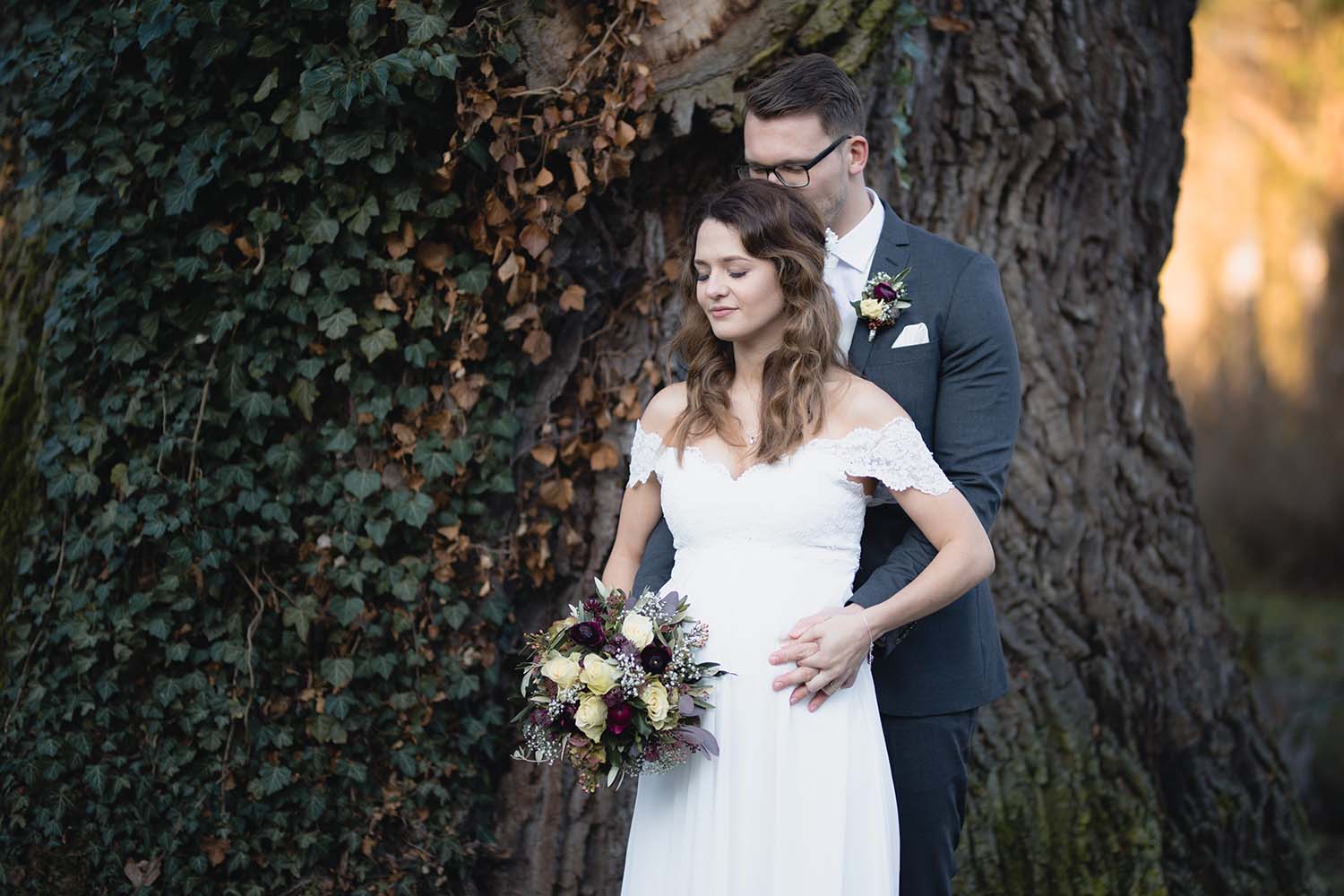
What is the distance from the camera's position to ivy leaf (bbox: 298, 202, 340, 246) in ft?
11.8

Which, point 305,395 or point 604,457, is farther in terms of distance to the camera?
point 604,457

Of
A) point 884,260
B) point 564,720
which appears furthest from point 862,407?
point 564,720

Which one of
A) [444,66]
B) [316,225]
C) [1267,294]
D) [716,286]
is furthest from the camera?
[1267,294]

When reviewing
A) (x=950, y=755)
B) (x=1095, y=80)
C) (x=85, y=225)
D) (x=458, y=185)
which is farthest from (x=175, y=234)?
(x=1095, y=80)

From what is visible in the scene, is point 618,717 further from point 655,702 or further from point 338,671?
point 338,671

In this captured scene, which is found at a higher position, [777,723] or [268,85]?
[268,85]

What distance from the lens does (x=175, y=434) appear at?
3645mm

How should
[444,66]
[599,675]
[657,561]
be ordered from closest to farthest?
[599,675] < [657,561] < [444,66]

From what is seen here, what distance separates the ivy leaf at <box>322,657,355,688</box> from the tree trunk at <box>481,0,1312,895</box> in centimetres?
65

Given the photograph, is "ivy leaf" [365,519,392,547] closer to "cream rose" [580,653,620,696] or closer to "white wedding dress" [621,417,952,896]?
"white wedding dress" [621,417,952,896]

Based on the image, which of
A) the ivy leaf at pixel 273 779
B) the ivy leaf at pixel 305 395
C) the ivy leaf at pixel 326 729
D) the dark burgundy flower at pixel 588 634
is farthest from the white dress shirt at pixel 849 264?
the ivy leaf at pixel 273 779

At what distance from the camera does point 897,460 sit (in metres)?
2.62

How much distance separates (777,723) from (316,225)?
205cm

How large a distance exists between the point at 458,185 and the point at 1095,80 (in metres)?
2.45
